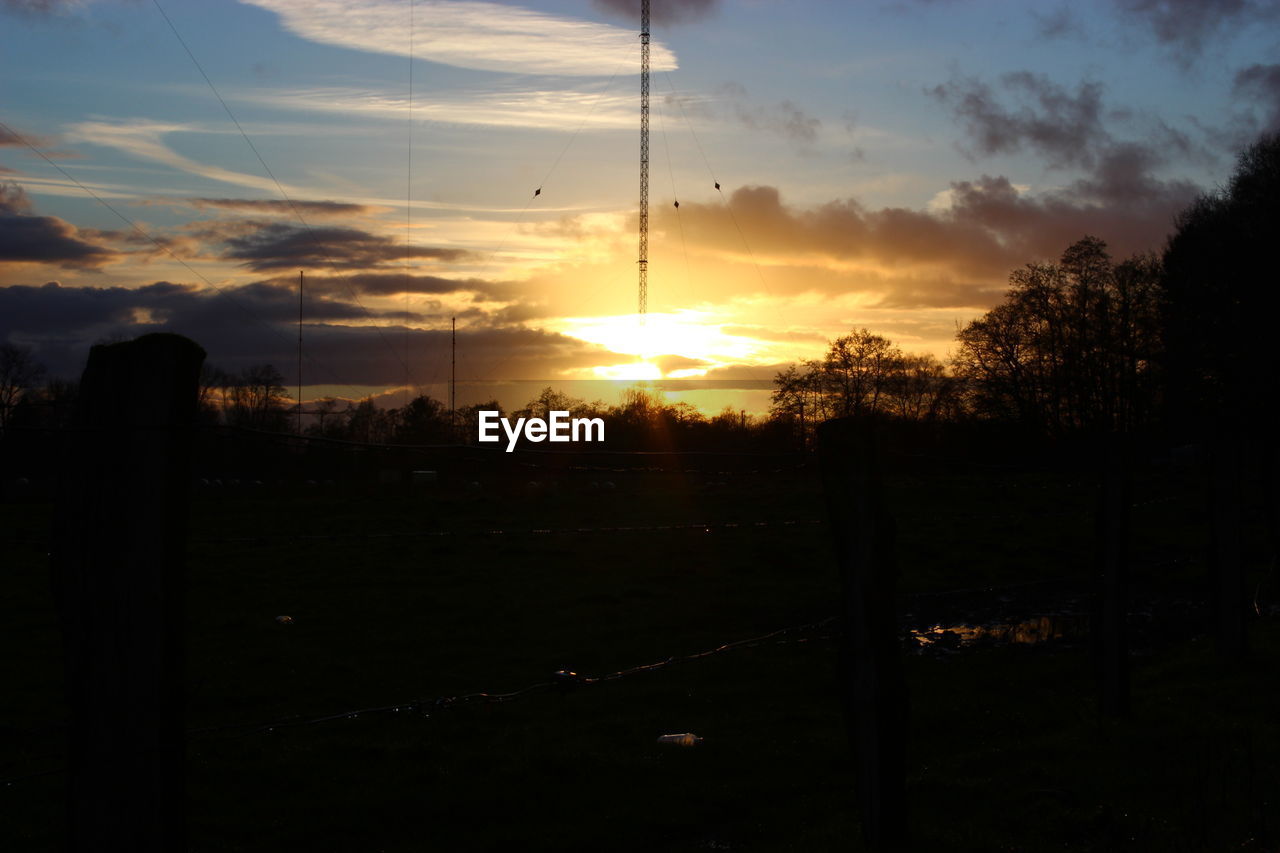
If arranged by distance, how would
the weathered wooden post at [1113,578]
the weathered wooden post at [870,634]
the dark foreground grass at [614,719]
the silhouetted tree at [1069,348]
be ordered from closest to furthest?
the weathered wooden post at [870,634]
the dark foreground grass at [614,719]
the weathered wooden post at [1113,578]
the silhouetted tree at [1069,348]

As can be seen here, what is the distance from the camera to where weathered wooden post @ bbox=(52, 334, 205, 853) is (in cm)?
403

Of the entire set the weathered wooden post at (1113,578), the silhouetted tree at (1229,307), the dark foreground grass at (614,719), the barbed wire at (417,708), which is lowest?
the dark foreground grass at (614,719)

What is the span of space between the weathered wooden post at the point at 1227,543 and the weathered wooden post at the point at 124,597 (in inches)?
435

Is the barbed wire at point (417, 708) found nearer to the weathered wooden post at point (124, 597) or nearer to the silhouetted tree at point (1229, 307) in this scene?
the weathered wooden post at point (124, 597)

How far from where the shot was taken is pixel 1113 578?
9.30m

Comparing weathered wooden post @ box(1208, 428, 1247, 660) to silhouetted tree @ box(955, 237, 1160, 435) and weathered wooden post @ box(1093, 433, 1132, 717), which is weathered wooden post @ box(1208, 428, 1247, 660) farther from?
silhouetted tree @ box(955, 237, 1160, 435)

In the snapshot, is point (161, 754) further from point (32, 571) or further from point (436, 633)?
point (32, 571)

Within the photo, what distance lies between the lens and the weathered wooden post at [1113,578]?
9086mm

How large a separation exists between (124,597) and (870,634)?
3.98 meters

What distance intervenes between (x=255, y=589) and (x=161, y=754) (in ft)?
68.7

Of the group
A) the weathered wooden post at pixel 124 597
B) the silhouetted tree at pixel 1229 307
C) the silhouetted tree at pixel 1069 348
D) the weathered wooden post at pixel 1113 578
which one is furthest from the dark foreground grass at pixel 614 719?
the silhouetted tree at pixel 1069 348

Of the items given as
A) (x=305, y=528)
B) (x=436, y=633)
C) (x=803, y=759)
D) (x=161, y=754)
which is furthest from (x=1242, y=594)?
(x=305, y=528)

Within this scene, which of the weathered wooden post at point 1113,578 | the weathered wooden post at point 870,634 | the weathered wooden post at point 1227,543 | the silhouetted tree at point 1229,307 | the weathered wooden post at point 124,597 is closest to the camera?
the weathered wooden post at point 124,597

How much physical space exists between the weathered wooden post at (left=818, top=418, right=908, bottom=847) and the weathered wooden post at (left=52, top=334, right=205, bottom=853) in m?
3.69
